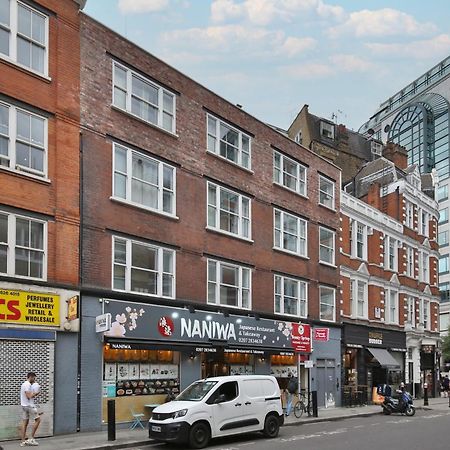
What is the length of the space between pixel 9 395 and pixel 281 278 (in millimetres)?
15449

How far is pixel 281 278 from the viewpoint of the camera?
3112 centimetres

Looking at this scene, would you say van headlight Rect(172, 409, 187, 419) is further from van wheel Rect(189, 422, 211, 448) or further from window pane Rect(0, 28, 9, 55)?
window pane Rect(0, 28, 9, 55)

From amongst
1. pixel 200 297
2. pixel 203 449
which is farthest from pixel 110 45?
pixel 203 449

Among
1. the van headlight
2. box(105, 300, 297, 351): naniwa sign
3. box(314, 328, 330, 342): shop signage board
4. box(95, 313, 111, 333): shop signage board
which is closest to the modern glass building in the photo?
box(314, 328, 330, 342): shop signage board

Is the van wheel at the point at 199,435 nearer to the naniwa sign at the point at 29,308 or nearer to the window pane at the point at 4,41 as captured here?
the naniwa sign at the point at 29,308

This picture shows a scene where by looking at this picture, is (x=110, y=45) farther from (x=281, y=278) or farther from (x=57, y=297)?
(x=281, y=278)

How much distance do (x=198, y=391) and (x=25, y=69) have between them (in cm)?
1034

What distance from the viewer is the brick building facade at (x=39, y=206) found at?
1856 cm

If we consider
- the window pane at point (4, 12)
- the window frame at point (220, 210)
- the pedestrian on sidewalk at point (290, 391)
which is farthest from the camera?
the pedestrian on sidewalk at point (290, 391)

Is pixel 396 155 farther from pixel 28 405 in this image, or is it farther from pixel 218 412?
pixel 28 405

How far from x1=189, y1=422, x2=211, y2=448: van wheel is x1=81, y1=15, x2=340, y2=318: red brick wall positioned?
591 centimetres

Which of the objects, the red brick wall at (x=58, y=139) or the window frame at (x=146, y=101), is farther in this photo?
the window frame at (x=146, y=101)

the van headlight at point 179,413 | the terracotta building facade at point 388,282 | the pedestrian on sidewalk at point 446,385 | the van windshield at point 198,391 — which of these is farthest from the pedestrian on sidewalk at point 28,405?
the pedestrian on sidewalk at point 446,385

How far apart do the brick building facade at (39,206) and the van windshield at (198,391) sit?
353 centimetres
